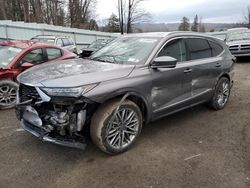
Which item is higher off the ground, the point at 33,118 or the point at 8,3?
the point at 8,3

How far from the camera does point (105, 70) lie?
3.86 meters

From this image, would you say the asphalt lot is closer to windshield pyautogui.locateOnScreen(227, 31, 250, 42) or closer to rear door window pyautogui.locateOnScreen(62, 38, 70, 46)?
rear door window pyautogui.locateOnScreen(62, 38, 70, 46)

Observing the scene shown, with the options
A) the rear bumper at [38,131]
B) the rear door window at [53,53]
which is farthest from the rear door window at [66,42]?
the rear bumper at [38,131]

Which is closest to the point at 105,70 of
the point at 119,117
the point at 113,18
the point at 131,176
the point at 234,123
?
the point at 119,117

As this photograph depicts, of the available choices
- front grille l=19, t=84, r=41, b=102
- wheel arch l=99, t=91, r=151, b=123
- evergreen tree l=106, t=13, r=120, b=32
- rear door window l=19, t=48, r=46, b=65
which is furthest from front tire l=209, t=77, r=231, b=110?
evergreen tree l=106, t=13, r=120, b=32

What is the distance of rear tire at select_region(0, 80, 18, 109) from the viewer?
6027 mm

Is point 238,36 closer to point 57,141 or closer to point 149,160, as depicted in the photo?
point 149,160

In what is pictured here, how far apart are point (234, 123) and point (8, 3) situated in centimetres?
3929

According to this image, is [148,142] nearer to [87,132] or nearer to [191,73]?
[87,132]

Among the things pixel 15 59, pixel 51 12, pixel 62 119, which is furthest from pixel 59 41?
pixel 51 12

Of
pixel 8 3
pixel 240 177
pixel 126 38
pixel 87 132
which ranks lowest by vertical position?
pixel 240 177

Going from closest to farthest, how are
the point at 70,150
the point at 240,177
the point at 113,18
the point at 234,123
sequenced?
the point at 240,177, the point at 70,150, the point at 234,123, the point at 113,18

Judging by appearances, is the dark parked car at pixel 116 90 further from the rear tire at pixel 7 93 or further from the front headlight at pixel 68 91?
the rear tire at pixel 7 93

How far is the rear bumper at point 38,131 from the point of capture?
354 centimetres
